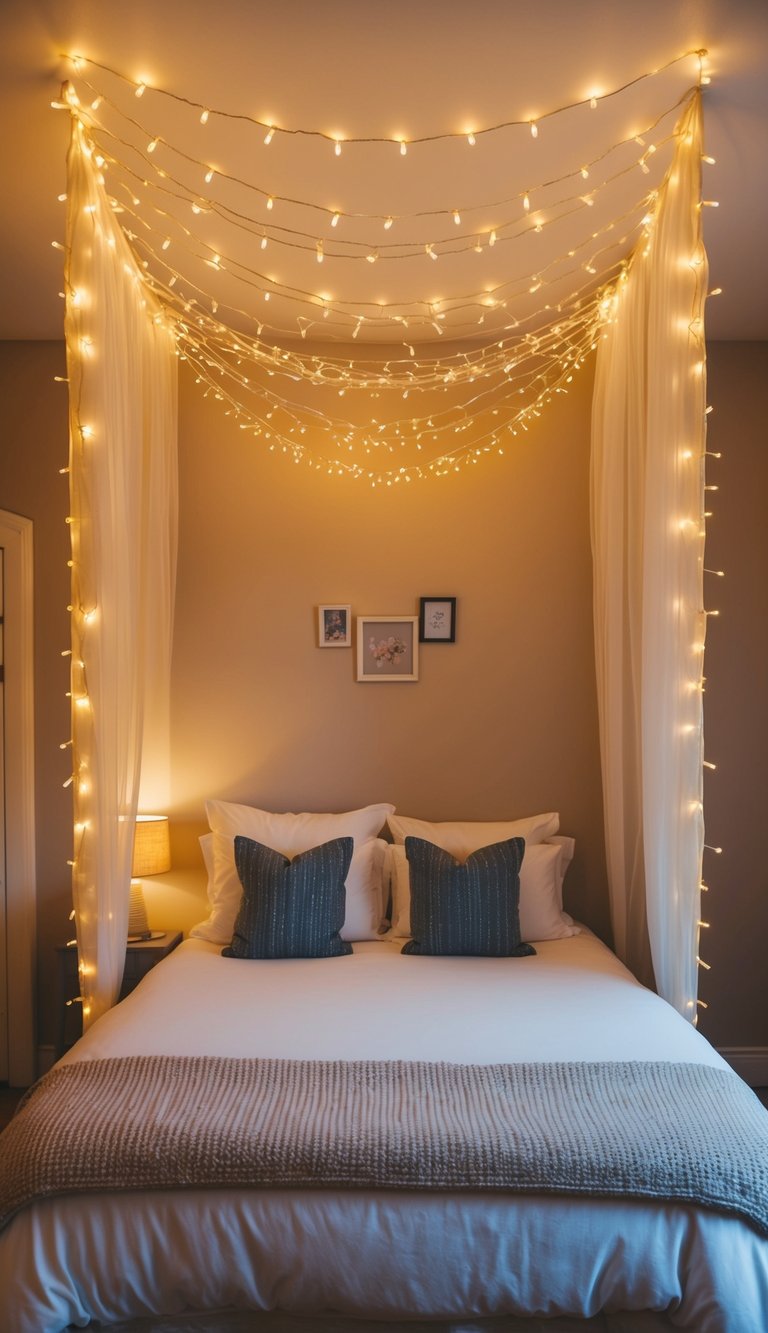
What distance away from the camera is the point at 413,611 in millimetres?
4000

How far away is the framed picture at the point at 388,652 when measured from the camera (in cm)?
397

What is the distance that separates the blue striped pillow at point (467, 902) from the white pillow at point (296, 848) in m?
0.24

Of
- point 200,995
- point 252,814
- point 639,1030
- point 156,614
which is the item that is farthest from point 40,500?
point 639,1030

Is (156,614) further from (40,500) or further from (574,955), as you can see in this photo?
(574,955)

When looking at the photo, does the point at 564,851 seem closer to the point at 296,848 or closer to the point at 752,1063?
the point at 296,848

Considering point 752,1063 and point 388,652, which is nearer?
point 752,1063

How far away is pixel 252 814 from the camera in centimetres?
375

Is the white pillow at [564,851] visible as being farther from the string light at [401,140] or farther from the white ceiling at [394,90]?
the string light at [401,140]

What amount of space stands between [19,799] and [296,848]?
3.78 ft

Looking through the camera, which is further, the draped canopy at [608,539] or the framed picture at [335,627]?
the framed picture at [335,627]

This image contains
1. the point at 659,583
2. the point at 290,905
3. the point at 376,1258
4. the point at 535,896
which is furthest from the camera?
the point at 535,896

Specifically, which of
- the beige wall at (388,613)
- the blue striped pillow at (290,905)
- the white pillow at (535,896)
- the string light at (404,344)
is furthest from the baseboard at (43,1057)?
the string light at (404,344)

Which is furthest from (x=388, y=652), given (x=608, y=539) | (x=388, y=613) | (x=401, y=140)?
(x=401, y=140)

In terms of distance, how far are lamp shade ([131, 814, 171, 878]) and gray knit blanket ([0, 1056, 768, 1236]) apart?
1.45 m
